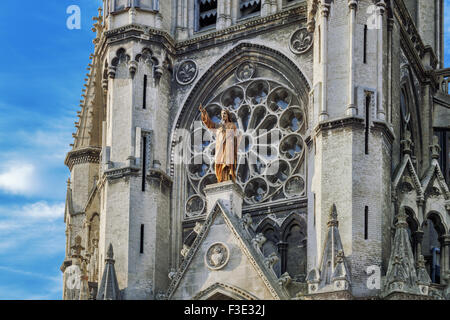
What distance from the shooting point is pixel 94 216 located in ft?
135

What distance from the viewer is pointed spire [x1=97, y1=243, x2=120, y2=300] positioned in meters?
35.2

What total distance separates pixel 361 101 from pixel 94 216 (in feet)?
34.0

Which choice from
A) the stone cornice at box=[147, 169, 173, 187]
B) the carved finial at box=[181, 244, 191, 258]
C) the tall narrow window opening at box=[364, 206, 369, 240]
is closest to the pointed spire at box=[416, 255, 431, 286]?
the tall narrow window opening at box=[364, 206, 369, 240]

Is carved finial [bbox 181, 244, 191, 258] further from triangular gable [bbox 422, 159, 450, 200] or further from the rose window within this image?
triangular gable [bbox 422, 159, 450, 200]

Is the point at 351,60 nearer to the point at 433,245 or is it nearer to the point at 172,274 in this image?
the point at 433,245

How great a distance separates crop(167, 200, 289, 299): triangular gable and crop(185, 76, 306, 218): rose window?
9.05ft

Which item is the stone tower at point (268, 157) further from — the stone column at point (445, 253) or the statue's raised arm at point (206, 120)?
the statue's raised arm at point (206, 120)

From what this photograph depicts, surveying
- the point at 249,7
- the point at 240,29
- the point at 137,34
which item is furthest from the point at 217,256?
the point at 249,7

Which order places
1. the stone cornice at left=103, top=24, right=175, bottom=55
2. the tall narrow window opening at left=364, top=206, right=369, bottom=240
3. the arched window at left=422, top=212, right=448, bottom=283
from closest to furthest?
the tall narrow window opening at left=364, top=206, right=369, bottom=240 < the arched window at left=422, top=212, right=448, bottom=283 < the stone cornice at left=103, top=24, right=175, bottom=55

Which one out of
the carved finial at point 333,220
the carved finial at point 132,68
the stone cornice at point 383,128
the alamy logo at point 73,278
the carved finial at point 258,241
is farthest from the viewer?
the carved finial at point 132,68

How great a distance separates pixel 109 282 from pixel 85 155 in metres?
8.49

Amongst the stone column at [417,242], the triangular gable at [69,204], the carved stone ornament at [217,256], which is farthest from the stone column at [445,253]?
the triangular gable at [69,204]

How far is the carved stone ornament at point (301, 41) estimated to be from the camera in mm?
37875

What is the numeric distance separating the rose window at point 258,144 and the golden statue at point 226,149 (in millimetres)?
1865
